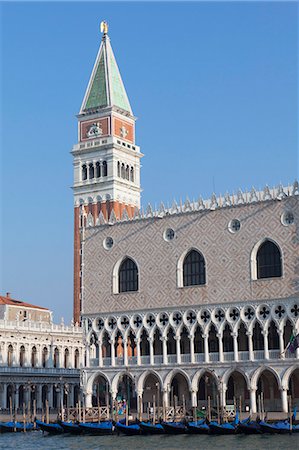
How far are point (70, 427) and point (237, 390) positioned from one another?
7.53 meters

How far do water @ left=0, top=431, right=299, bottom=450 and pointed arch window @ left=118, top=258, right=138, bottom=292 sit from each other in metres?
8.42

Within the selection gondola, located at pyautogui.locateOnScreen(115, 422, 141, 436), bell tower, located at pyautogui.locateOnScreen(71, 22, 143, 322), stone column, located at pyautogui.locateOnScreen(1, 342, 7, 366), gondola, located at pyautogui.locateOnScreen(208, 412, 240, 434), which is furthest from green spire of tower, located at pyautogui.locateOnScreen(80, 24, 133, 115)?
gondola, located at pyautogui.locateOnScreen(208, 412, 240, 434)

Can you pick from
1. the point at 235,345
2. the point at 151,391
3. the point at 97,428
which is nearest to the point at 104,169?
the point at 151,391

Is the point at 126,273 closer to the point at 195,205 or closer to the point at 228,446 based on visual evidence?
the point at 195,205

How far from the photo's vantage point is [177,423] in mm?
29406

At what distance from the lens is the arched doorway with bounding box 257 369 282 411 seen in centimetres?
3330

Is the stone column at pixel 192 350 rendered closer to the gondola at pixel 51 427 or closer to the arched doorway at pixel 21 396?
the gondola at pixel 51 427

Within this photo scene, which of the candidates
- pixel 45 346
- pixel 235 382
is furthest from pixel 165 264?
pixel 45 346

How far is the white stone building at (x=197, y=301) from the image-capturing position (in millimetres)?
32688

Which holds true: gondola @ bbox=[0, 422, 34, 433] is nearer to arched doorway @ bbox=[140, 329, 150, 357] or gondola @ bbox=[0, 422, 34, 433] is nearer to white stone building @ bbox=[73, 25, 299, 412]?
white stone building @ bbox=[73, 25, 299, 412]

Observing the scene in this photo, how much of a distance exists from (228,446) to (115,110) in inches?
1300

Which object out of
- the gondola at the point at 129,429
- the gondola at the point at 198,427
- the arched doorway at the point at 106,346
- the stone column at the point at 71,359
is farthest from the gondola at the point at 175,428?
the stone column at the point at 71,359

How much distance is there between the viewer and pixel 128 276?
36.8 m

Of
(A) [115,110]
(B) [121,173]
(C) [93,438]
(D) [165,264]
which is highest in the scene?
(A) [115,110]
